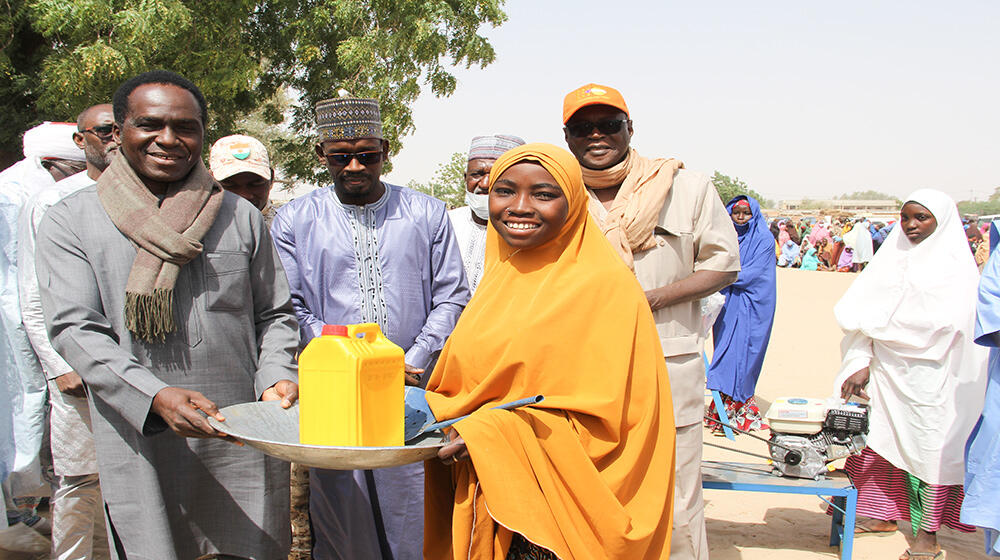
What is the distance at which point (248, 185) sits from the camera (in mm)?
4328

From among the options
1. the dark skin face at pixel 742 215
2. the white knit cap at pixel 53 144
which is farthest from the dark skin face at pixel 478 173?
the dark skin face at pixel 742 215

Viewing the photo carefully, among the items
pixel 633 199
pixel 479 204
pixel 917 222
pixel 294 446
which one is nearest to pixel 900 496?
pixel 917 222

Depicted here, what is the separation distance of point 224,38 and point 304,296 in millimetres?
12093

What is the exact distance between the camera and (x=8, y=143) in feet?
42.8

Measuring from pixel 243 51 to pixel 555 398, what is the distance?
13909 mm

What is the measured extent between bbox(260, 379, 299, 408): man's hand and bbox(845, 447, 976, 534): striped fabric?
403cm

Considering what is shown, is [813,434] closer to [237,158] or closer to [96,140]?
[237,158]

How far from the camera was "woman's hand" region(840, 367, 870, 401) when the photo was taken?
200 inches

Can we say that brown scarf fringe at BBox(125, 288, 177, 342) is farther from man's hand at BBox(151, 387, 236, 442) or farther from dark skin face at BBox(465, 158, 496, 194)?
dark skin face at BBox(465, 158, 496, 194)

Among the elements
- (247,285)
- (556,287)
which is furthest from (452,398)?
(247,285)

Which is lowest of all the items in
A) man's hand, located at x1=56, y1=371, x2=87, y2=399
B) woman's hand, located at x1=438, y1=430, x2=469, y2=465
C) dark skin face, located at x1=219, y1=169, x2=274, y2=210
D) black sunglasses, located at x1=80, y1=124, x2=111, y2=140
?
man's hand, located at x1=56, y1=371, x2=87, y2=399

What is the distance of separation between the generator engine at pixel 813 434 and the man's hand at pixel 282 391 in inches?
124

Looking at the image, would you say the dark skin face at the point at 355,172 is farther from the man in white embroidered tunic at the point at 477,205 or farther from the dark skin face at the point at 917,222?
the dark skin face at the point at 917,222

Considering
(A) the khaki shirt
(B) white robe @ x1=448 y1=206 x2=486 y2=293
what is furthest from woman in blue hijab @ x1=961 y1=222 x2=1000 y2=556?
(B) white robe @ x1=448 y1=206 x2=486 y2=293
